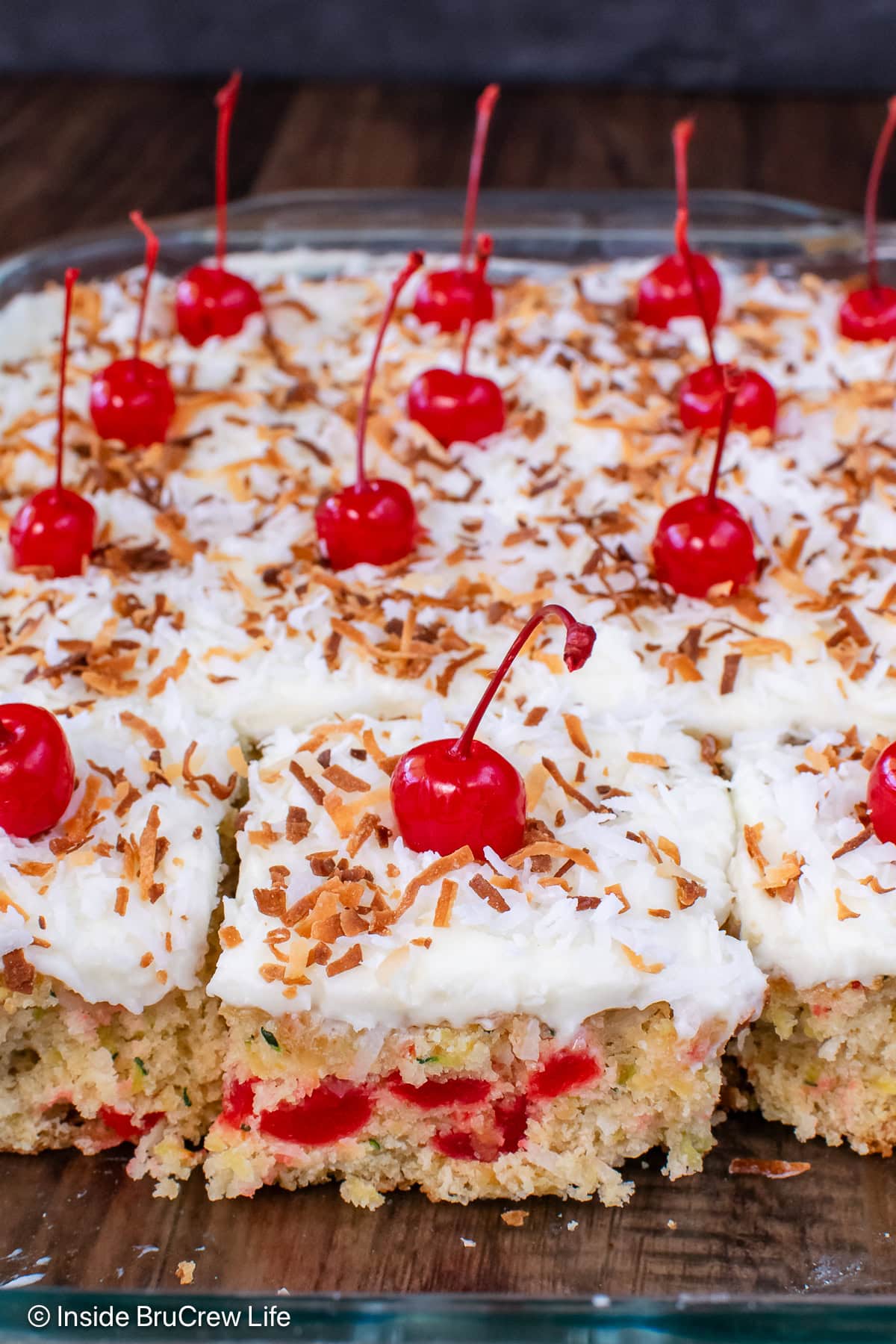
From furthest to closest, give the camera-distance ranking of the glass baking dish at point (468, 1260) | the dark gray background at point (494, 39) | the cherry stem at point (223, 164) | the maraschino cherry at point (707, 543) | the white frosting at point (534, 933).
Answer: the dark gray background at point (494, 39), the cherry stem at point (223, 164), the maraschino cherry at point (707, 543), the white frosting at point (534, 933), the glass baking dish at point (468, 1260)

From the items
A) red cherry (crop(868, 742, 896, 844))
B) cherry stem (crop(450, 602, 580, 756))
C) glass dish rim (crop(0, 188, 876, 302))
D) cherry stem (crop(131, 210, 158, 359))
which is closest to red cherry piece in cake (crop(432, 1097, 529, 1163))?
cherry stem (crop(450, 602, 580, 756))

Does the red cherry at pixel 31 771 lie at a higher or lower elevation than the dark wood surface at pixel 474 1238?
higher

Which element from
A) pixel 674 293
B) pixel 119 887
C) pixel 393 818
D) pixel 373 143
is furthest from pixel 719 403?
pixel 373 143

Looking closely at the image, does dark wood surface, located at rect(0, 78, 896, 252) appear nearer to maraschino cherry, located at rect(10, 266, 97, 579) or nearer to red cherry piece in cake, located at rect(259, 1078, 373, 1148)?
maraschino cherry, located at rect(10, 266, 97, 579)

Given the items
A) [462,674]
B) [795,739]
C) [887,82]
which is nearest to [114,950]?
[462,674]

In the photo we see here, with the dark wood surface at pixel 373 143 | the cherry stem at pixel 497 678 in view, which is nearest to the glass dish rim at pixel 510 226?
the dark wood surface at pixel 373 143

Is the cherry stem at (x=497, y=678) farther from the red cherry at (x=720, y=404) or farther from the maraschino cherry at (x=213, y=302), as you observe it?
the maraschino cherry at (x=213, y=302)

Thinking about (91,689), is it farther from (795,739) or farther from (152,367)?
(795,739)

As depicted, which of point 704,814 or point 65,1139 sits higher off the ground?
point 704,814
